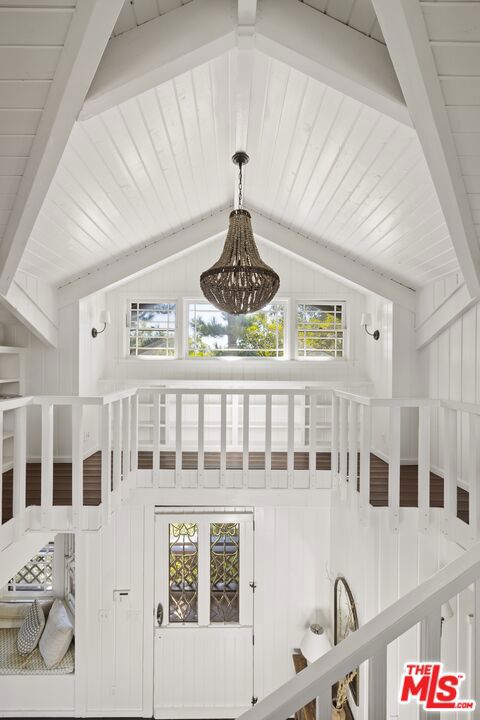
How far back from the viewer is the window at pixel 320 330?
4.64 m

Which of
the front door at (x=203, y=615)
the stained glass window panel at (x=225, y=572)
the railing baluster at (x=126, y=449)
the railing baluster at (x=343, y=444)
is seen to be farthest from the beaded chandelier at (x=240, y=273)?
the stained glass window panel at (x=225, y=572)

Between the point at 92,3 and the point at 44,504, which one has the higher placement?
the point at 92,3

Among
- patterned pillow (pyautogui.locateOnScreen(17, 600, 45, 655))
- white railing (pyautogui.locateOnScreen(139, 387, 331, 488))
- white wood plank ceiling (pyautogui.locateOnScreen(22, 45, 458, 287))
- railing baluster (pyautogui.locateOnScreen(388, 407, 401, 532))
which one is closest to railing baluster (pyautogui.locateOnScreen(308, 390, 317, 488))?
white railing (pyautogui.locateOnScreen(139, 387, 331, 488))

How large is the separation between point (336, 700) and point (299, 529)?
4.41ft

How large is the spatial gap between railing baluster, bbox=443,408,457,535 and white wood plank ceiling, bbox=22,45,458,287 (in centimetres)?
124

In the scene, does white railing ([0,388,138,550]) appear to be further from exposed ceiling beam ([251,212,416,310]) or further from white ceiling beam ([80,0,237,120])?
exposed ceiling beam ([251,212,416,310])

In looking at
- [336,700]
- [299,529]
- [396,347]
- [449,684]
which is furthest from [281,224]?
[336,700]

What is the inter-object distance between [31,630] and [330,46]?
209 inches

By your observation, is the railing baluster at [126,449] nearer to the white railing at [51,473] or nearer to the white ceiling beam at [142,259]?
the white railing at [51,473]

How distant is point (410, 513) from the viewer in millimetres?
2584

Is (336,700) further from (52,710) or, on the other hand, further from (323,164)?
(323,164)

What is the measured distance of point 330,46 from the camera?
5.97 ft

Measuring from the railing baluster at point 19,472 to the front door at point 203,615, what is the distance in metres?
1.80

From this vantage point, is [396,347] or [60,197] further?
[396,347]
